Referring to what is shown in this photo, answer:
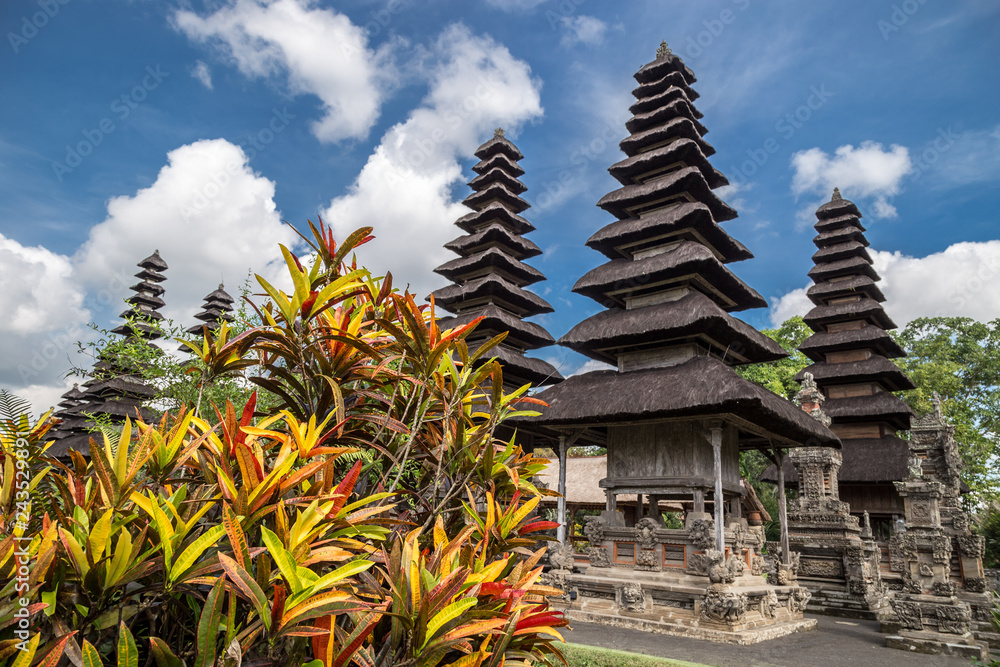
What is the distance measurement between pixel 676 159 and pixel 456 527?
50.3 ft

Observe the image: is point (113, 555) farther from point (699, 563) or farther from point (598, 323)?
point (598, 323)

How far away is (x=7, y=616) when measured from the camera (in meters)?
1.30

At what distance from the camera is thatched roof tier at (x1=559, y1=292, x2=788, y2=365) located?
12918mm

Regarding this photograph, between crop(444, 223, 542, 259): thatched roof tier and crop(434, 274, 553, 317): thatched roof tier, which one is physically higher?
crop(444, 223, 542, 259): thatched roof tier

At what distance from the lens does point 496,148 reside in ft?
77.6

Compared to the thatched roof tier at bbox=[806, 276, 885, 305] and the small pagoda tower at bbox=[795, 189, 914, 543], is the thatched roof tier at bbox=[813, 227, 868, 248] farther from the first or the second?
the thatched roof tier at bbox=[806, 276, 885, 305]

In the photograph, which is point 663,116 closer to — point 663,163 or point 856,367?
point 663,163

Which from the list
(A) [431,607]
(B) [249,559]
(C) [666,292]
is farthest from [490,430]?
(C) [666,292]

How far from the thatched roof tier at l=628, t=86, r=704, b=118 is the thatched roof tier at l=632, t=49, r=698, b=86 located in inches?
26.4

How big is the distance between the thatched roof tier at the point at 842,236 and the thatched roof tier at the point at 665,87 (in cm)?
1057

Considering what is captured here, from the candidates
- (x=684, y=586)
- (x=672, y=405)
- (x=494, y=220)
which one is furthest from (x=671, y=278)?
(x=494, y=220)

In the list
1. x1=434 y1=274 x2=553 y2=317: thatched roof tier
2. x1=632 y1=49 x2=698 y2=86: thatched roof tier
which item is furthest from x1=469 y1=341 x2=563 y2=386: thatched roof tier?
x1=632 y1=49 x2=698 y2=86: thatched roof tier

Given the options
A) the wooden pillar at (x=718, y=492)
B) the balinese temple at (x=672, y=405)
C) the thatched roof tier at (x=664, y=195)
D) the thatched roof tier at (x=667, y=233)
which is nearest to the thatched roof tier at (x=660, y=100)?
the balinese temple at (x=672, y=405)

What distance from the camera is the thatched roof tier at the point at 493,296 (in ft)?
66.4
